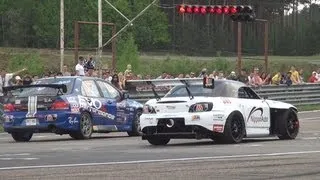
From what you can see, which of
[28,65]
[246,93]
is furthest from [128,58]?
[246,93]

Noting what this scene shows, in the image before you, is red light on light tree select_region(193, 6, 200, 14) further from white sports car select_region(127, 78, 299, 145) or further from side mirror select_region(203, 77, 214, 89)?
side mirror select_region(203, 77, 214, 89)

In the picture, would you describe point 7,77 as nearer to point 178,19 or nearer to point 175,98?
point 175,98

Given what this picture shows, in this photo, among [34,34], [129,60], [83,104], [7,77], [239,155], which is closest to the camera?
[239,155]

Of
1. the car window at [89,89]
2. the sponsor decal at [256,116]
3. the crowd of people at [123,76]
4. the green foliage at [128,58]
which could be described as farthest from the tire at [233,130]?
the green foliage at [128,58]

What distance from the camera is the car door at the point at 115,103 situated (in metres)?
22.3

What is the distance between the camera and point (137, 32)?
289 ft

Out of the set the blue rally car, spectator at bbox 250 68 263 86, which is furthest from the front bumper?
spectator at bbox 250 68 263 86

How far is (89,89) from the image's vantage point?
21.9m

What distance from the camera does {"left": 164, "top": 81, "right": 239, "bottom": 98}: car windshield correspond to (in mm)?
18281

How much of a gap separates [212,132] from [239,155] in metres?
2.61

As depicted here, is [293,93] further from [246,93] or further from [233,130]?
[233,130]

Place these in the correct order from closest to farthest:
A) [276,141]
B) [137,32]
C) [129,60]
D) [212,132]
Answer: [212,132], [276,141], [129,60], [137,32]

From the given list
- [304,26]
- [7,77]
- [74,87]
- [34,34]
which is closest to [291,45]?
[304,26]

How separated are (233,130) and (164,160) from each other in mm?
4084
